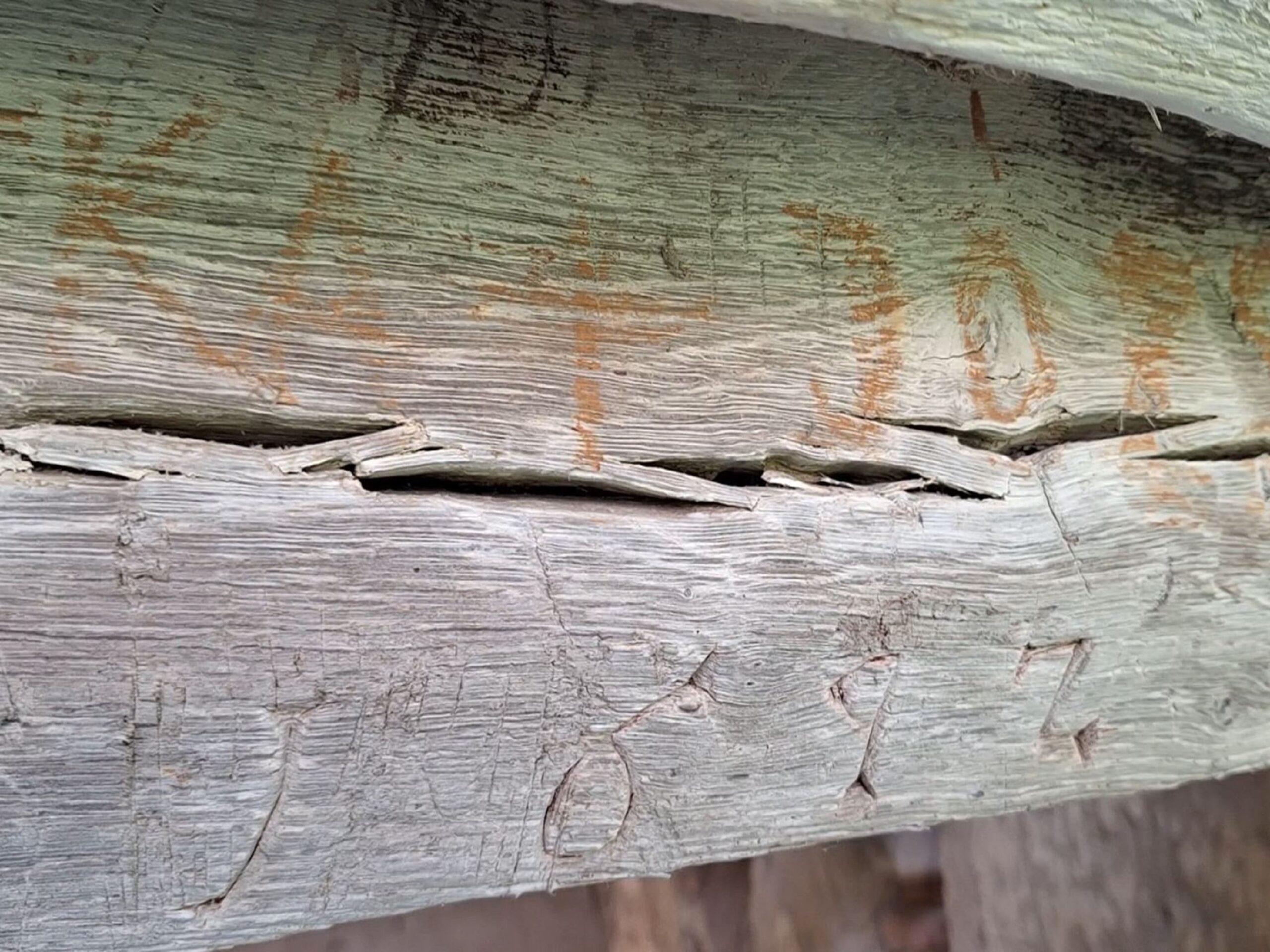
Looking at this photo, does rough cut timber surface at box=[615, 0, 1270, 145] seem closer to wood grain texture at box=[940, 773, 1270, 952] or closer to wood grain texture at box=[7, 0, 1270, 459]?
wood grain texture at box=[7, 0, 1270, 459]

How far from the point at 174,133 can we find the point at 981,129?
901mm

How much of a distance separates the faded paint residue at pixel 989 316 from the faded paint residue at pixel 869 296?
9 cm

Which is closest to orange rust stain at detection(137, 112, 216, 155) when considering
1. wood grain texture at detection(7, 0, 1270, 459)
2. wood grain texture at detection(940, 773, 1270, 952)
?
wood grain texture at detection(7, 0, 1270, 459)

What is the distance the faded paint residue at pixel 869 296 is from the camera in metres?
1.04

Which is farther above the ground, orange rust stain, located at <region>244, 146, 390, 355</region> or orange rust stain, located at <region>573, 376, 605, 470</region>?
orange rust stain, located at <region>244, 146, 390, 355</region>

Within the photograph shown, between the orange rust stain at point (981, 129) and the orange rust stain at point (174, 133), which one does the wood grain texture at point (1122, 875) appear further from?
the orange rust stain at point (174, 133)

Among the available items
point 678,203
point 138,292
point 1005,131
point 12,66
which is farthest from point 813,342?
point 12,66

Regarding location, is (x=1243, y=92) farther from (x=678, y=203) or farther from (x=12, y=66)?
(x=12, y=66)

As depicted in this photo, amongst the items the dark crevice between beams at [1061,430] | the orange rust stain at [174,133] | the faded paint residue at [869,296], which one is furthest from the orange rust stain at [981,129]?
the orange rust stain at [174,133]

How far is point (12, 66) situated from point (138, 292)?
208mm

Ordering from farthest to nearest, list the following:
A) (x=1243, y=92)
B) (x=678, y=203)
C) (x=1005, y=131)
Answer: (x=1005, y=131)
(x=678, y=203)
(x=1243, y=92)

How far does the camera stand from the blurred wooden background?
6.23 ft

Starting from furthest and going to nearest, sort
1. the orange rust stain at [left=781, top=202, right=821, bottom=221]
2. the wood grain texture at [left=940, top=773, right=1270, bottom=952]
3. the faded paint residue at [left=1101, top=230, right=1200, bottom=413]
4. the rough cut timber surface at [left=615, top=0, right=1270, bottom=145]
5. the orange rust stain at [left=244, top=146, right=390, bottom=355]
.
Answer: the wood grain texture at [left=940, top=773, right=1270, bottom=952] → the faded paint residue at [left=1101, top=230, right=1200, bottom=413] → the orange rust stain at [left=781, top=202, right=821, bottom=221] → the orange rust stain at [left=244, top=146, right=390, bottom=355] → the rough cut timber surface at [left=615, top=0, right=1270, bottom=145]

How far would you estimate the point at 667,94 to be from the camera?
98cm
